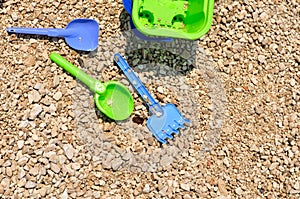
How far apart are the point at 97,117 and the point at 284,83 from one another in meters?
0.63

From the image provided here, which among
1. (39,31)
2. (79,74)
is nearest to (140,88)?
Result: (79,74)

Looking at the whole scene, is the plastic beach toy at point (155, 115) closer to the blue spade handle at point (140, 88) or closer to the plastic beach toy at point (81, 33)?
the blue spade handle at point (140, 88)

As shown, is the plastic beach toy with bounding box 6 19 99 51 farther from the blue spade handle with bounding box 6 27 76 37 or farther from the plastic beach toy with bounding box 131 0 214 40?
the plastic beach toy with bounding box 131 0 214 40

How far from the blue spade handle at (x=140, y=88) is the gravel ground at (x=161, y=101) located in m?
0.03

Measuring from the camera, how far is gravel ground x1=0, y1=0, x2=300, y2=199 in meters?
1.42

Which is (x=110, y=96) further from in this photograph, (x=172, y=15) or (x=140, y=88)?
(x=172, y=15)

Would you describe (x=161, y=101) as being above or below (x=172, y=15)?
below

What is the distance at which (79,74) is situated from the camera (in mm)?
1438

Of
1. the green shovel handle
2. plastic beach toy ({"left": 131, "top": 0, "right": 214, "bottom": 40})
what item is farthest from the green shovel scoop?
plastic beach toy ({"left": 131, "top": 0, "right": 214, "bottom": 40})

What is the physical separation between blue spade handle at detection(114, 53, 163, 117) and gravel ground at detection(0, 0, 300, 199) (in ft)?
0.09

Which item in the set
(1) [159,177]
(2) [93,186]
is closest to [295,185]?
(1) [159,177]

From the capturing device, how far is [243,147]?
1.49 meters

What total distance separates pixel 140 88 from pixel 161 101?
8 centimetres

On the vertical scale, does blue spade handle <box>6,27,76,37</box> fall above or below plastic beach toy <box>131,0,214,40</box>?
below
